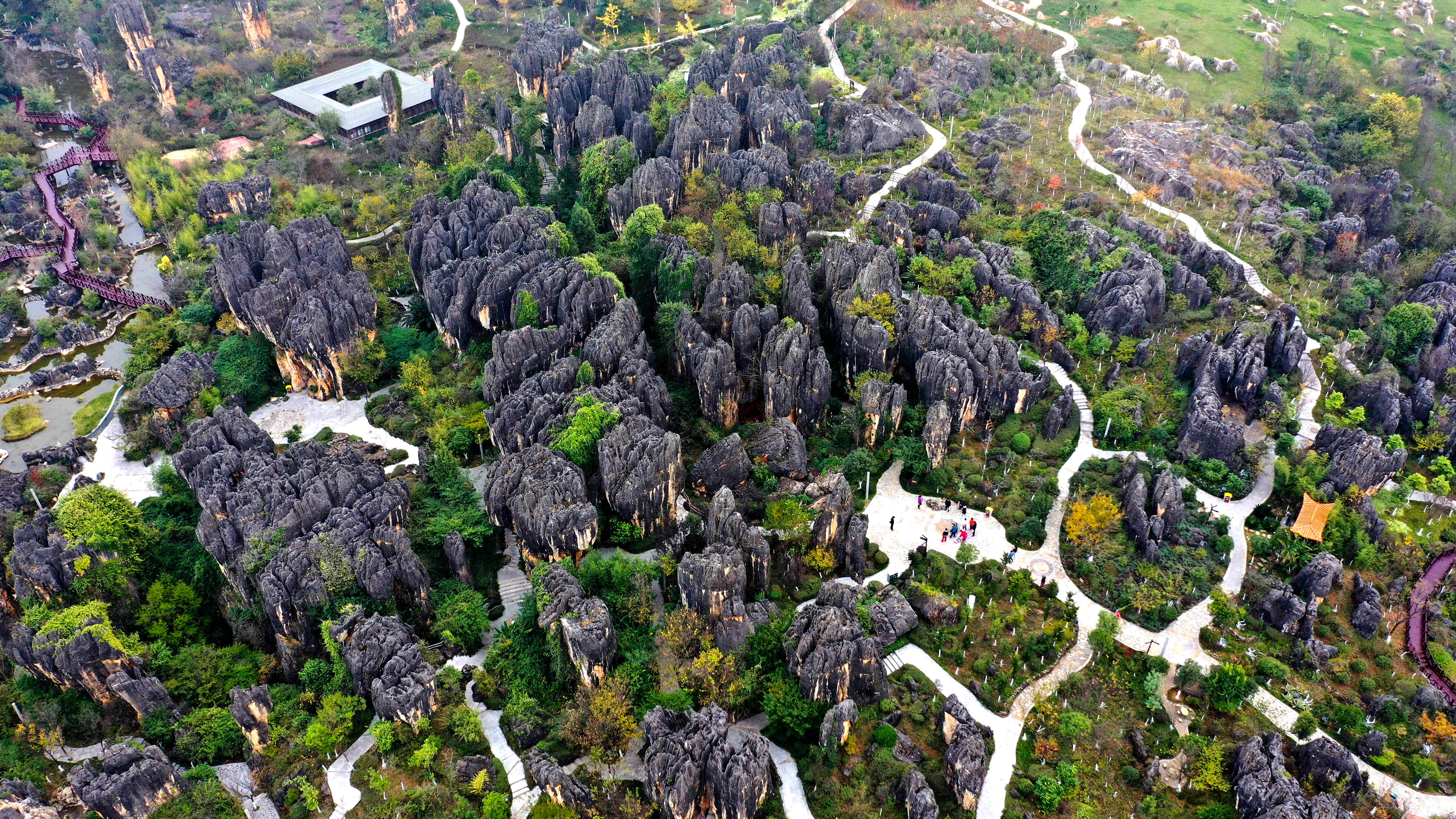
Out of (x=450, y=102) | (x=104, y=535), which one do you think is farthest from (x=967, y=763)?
(x=450, y=102)

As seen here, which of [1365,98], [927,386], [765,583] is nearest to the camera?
[765,583]

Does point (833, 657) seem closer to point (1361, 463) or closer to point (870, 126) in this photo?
point (1361, 463)

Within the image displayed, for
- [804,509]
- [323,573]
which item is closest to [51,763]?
[323,573]

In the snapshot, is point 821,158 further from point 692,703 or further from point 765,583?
point 692,703

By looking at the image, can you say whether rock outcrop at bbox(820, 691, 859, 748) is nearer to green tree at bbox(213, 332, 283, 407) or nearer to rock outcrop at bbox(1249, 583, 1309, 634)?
rock outcrop at bbox(1249, 583, 1309, 634)

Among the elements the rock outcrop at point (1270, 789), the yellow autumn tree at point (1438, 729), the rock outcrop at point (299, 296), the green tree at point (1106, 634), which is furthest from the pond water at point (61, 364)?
the yellow autumn tree at point (1438, 729)

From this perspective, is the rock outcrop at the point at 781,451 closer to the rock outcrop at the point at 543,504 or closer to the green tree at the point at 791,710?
the rock outcrop at the point at 543,504
